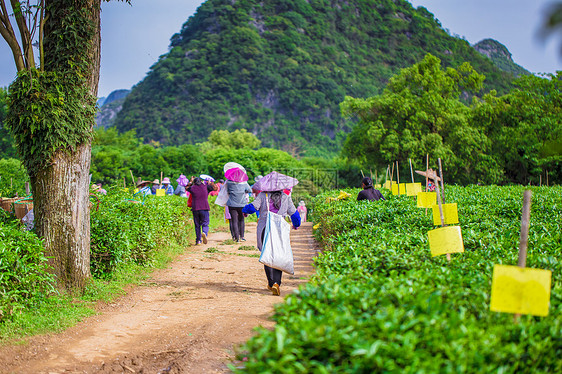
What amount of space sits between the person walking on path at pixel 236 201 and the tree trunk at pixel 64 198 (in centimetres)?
542

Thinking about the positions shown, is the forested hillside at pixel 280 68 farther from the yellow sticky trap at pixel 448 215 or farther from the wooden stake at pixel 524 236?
the wooden stake at pixel 524 236

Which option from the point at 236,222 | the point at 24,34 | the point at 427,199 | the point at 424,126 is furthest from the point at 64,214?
the point at 424,126

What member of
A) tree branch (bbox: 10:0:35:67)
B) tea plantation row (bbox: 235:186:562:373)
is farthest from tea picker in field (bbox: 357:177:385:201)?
tree branch (bbox: 10:0:35:67)

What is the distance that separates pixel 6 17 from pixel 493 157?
28.3 meters

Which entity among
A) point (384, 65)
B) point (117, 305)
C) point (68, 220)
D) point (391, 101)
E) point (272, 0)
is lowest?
point (117, 305)

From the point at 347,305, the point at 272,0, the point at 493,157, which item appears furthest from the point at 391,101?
the point at 272,0

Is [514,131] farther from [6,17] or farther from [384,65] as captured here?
[384,65]

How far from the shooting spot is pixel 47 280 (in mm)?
5609

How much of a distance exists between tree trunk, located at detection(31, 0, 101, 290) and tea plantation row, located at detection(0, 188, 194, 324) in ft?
0.84

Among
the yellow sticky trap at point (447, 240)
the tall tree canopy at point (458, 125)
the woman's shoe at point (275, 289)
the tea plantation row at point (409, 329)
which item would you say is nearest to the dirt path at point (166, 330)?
the woman's shoe at point (275, 289)

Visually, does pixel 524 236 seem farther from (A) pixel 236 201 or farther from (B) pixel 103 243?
(A) pixel 236 201

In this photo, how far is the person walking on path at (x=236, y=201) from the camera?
11391mm

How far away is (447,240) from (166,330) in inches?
124

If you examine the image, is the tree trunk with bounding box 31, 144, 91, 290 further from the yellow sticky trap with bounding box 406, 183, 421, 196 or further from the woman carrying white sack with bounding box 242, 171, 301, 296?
the yellow sticky trap with bounding box 406, 183, 421, 196
